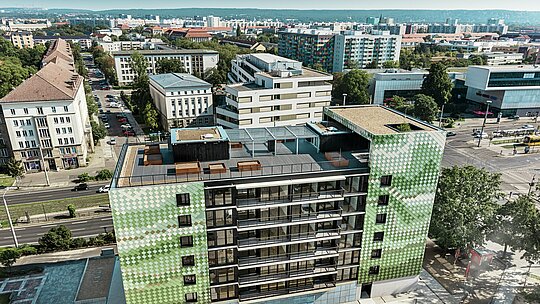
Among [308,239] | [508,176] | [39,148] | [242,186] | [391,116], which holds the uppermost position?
[391,116]

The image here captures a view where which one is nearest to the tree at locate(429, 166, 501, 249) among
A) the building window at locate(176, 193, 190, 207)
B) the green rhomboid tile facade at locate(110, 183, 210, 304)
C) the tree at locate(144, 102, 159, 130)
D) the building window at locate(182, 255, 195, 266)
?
the green rhomboid tile facade at locate(110, 183, 210, 304)

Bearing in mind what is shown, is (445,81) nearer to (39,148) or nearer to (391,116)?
(391,116)

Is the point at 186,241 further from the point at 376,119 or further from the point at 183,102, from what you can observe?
the point at 183,102

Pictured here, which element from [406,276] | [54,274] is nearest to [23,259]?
[54,274]

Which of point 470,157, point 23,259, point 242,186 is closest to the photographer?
point 242,186

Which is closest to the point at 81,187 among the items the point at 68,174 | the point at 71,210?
the point at 68,174

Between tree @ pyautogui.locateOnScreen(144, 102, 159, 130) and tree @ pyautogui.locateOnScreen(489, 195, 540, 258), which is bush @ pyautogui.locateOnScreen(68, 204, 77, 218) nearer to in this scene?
tree @ pyautogui.locateOnScreen(144, 102, 159, 130)
